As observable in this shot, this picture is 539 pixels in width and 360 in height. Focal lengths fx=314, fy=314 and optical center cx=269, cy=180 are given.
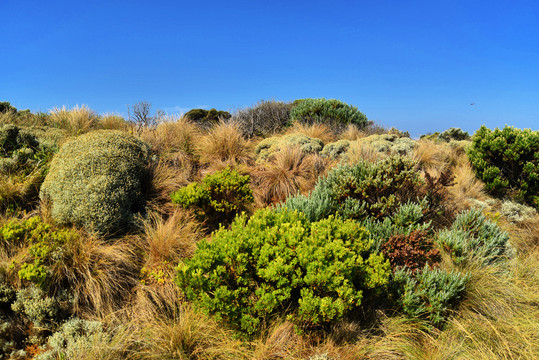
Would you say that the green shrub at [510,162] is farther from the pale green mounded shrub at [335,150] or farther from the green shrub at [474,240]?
the green shrub at [474,240]

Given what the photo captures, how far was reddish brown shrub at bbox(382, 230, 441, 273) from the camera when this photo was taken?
4.14m

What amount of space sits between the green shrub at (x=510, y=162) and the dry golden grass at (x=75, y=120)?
10199mm

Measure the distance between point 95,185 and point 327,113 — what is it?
10.1m

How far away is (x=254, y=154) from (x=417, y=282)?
529cm

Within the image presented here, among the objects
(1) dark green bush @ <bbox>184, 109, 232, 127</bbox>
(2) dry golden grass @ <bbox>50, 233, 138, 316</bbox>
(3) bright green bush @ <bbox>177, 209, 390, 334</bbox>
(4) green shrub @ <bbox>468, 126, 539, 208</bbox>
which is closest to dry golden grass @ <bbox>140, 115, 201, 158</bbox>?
(2) dry golden grass @ <bbox>50, 233, 138, 316</bbox>

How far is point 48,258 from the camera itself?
13.0 ft

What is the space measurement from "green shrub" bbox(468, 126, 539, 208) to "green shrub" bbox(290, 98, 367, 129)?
17.6 feet

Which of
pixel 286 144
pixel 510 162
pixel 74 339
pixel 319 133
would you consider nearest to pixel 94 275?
pixel 74 339

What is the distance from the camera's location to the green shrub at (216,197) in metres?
5.19

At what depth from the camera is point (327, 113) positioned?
13000 mm

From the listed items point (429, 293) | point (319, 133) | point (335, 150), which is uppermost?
point (319, 133)

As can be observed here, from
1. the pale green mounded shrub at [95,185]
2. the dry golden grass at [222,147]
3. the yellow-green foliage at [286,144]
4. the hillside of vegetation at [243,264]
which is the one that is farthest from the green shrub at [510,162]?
the pale green mounded shrub at [95,185]

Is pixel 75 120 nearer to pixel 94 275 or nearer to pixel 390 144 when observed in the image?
pixel 94 275

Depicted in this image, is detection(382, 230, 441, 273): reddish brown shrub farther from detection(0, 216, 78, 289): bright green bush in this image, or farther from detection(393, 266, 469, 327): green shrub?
detection(0, 216, 78, 289): bright green bush
